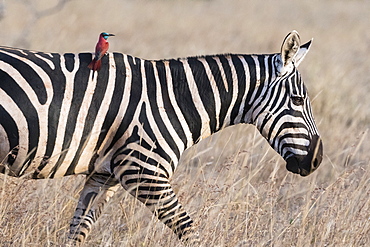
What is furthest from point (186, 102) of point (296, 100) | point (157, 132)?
point (296, 100)

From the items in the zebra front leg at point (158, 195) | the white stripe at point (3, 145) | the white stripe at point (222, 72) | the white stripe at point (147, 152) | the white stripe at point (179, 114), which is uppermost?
the white stripe at point (222, 72)

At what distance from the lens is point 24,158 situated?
12.8 feet

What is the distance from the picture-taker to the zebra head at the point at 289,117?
4.40 m

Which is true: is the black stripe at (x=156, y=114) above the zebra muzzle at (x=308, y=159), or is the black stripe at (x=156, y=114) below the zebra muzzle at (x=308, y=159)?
above

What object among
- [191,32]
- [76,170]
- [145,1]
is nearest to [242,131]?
[76,170]

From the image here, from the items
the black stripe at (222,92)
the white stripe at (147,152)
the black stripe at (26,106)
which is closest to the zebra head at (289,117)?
the black stripe at (222,92)

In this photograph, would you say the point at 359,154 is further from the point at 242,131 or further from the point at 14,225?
the point at 14,225

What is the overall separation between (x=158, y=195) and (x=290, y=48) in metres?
1.50

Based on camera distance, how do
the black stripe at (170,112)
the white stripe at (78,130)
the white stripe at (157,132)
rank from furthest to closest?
the black stripe at (170,112) → the white stripe at (157,132) → the white stripe at (78,130)

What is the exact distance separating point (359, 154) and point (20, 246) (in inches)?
214

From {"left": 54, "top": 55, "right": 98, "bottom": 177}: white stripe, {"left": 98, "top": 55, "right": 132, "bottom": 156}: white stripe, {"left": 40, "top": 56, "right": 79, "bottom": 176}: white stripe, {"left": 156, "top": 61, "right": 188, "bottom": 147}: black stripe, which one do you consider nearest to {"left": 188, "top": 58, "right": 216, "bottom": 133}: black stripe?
{"left": 156, "top": 61, "right": 188, "bottom": 147}: black stripe

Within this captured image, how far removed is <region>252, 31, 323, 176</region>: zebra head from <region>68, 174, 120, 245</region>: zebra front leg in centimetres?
130

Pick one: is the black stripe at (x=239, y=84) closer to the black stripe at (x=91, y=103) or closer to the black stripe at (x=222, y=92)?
the black stripe at (x=222, y=92)

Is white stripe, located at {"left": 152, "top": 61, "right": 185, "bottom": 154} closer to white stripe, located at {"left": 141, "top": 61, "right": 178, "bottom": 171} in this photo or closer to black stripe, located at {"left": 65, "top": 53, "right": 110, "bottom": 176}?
white stripe, located at {"left": 141, "top": 61, "right": 178, "bottom": 171}
